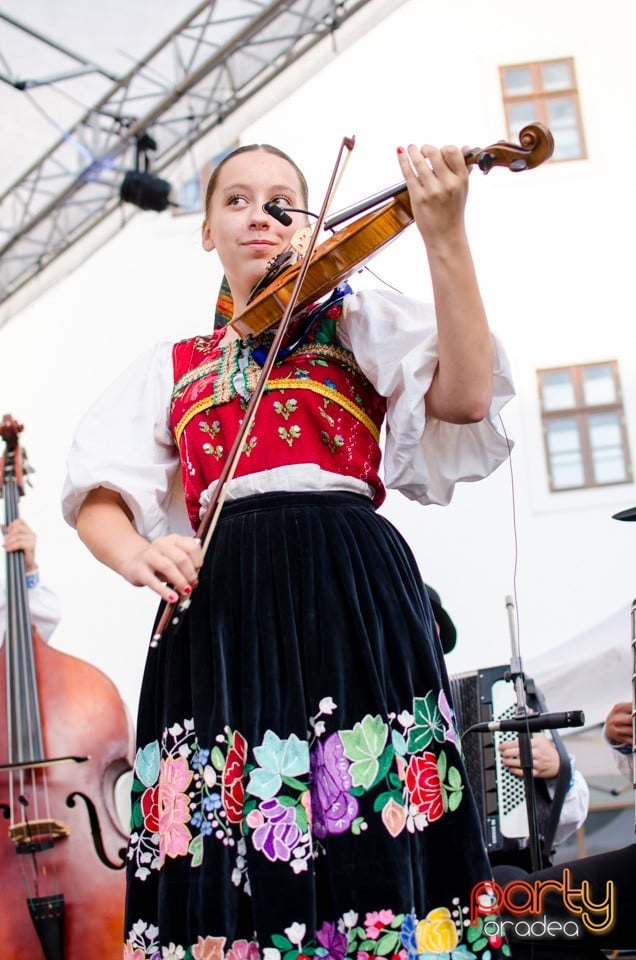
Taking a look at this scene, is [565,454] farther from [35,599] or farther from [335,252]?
[335,252]

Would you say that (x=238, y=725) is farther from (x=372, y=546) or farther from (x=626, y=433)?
(x=626, y=433)

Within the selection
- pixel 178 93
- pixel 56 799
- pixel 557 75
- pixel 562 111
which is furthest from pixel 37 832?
pixel 557 75

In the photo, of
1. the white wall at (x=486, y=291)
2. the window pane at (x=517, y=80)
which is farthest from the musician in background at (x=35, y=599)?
the window pane at (x=517, y=80)

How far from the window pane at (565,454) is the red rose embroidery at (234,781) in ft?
12.3

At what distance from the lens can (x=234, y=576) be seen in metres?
1.22

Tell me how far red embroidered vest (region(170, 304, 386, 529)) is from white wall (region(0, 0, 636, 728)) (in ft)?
9.10

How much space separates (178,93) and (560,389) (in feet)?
8.21

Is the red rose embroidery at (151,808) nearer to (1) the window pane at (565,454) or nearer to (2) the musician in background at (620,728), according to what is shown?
(2) the musician in background at (620,728)

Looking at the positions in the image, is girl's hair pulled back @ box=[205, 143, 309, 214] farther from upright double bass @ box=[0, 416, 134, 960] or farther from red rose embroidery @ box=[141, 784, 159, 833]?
upright double bass @ box=[0, 416, 134, 960]

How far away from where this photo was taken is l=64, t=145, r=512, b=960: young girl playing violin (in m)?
1.06

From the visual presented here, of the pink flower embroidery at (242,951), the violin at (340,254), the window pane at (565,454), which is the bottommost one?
the pink flower embroidery at (242,951)

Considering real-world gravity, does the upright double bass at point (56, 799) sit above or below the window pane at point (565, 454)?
below

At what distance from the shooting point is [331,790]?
110cm

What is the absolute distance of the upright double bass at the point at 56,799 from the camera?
2.30 meters
